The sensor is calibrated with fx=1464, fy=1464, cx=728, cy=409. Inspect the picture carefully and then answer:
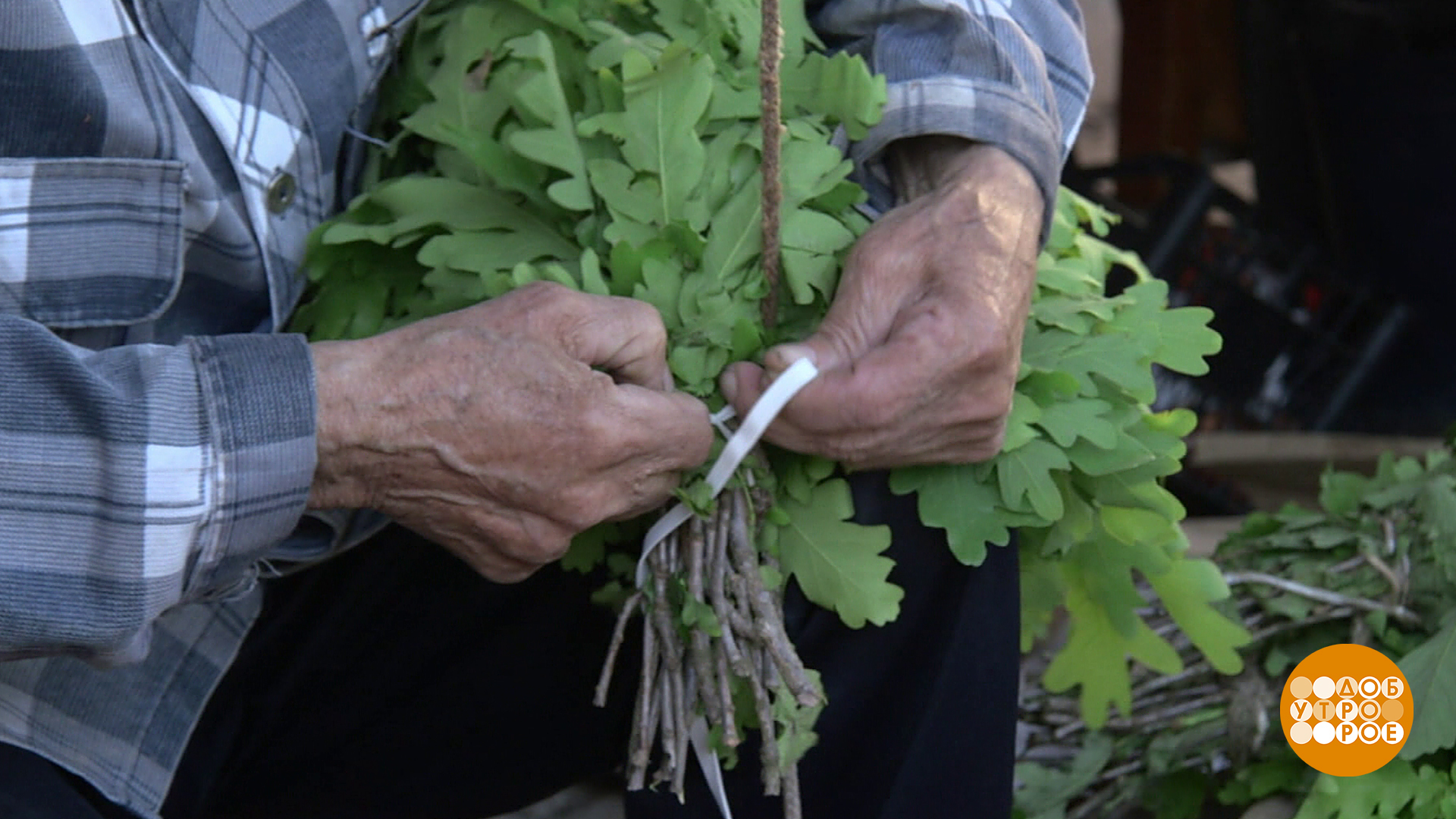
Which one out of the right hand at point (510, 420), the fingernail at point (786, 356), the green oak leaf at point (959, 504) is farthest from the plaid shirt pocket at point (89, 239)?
the green oak leaf at point (959, 504)

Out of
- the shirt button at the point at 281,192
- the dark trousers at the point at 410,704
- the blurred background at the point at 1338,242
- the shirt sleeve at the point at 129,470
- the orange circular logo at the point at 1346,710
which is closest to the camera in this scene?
the shirt sleeve at the point at 129,470

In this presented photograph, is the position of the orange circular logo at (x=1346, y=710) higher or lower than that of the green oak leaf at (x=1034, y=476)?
lower

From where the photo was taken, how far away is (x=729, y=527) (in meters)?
0.97

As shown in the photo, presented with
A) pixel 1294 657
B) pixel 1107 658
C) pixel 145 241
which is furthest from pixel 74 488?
pixel 1294 657

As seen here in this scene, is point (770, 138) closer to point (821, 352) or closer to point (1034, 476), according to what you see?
point (821, 352)

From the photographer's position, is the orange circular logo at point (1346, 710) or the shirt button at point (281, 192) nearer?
the shirt button at point (281, 192)

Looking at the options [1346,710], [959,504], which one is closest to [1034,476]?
[959,504]

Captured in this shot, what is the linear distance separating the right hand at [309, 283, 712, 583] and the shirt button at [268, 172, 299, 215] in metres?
0.18

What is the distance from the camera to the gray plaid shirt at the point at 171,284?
A: 0.83 meters

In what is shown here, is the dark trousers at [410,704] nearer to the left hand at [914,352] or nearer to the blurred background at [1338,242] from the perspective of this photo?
the left hand at [914,352]

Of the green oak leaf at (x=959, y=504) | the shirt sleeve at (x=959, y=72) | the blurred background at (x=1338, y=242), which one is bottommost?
the blurred background at (x=1338, y=242)

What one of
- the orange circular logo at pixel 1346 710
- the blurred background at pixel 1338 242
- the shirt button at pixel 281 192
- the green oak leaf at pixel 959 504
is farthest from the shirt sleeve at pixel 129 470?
the blurred background at pixel 1338 242

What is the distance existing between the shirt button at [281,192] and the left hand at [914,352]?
0.35m

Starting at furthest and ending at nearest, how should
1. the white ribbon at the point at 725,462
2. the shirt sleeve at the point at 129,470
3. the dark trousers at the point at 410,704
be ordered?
the dark trousers at the point at 410,704, the white ribbon at the point at 725,462, the shirt sleeve at the point at 129,470
